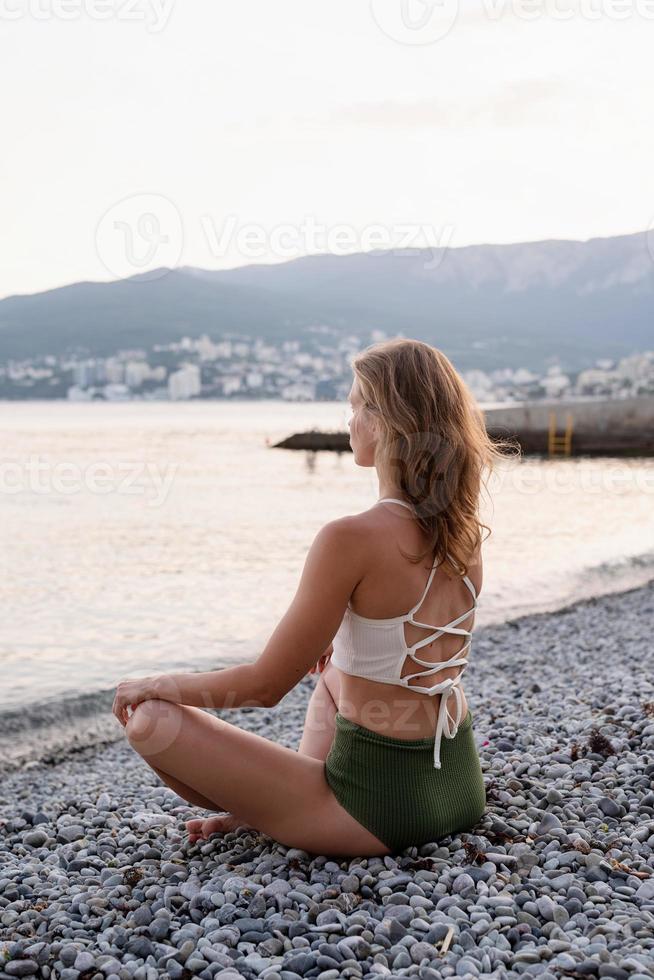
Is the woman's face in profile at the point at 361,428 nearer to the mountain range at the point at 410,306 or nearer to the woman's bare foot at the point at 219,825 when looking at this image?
the woman's bare foot at the point at 219,825

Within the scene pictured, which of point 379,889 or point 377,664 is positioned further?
point 377,664

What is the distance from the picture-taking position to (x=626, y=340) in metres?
146

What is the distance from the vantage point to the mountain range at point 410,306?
10412 cm

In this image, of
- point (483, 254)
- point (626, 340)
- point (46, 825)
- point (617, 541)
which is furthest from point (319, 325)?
point (46, 825)

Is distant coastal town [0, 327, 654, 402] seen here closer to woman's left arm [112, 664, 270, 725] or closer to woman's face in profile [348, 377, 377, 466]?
woman's face in profile [348, 377, 377, 466]

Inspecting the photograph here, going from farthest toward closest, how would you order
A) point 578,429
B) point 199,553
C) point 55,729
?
1. point 578,429
2. point 199,553
3. point 55,729

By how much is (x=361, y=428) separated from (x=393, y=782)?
119 cm

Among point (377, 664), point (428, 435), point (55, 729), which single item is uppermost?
point (428, 435)

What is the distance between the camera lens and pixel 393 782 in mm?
3070

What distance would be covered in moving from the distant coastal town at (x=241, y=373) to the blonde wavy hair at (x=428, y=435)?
267 feet

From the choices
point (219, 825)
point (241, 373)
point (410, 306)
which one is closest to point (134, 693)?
point (219, 825)

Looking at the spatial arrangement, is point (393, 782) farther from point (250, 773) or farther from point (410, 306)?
point (410, 306)

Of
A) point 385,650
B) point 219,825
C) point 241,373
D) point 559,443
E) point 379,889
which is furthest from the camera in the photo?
point 241,373

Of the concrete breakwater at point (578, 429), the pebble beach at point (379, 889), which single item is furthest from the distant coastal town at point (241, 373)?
the pebble beach at point (379, 889)
